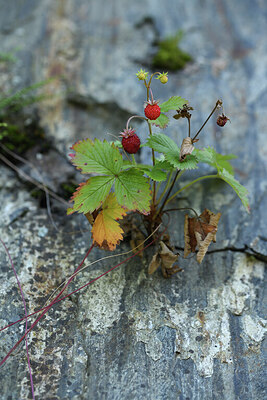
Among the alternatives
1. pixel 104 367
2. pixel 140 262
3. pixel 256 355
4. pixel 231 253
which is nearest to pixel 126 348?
pixel 104 367

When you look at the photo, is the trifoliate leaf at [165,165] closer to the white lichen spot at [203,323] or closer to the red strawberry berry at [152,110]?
the red strawberry berry at [152,110]

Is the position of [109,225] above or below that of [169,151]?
below

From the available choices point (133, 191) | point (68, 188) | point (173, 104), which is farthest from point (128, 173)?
point (68, 188)

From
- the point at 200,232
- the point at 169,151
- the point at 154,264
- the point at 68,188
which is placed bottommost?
the point at 154,264

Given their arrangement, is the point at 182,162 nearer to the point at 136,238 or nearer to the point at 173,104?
the point at 173,104

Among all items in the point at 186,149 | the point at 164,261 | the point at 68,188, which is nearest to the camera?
the point at 186,149

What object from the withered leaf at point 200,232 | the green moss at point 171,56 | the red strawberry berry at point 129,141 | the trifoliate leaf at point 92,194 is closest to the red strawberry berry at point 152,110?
the red strawberry berry at point 129,141
